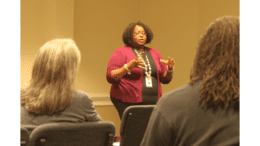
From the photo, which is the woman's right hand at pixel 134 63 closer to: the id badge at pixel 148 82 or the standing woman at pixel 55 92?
the id badge at pixel 148 82

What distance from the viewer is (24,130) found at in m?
1.11

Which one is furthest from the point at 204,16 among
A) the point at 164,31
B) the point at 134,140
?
the point at 134,140

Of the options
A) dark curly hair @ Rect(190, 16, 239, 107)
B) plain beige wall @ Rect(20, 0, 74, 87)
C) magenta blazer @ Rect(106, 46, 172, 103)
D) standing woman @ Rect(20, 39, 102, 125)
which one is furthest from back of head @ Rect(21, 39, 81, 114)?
plain beige wall @ Rect(20, 0, 74, 87)

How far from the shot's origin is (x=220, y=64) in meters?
0.89

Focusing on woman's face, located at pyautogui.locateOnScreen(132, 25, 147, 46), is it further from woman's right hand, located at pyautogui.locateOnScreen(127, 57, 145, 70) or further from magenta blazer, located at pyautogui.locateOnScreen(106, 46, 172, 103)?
woman's right hand, located at pyautogui.locateOnScreen(127, 57, 145, 70)

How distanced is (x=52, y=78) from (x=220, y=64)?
81 centimetres

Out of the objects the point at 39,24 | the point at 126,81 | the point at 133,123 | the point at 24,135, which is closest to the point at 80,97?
the point at 24,135

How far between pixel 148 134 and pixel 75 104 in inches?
19.8

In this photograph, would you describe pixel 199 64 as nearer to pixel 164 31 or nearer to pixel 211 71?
pixel 211 71

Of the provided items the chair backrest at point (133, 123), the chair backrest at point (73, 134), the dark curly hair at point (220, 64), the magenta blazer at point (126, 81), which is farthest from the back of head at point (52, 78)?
the magenta blazer at point (126, 81)

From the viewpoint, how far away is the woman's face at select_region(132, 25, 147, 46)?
9.09ft

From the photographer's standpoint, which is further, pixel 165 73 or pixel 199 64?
pixel 165 73

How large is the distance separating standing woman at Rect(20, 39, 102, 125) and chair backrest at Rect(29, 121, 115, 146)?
98 mm

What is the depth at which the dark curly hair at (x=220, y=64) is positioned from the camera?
87 centimetres
